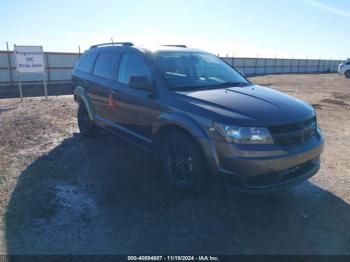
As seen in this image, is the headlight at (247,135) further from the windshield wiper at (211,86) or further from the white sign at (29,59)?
the white sign at (29,59)

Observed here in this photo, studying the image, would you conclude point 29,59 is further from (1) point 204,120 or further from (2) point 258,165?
(2) point 258,165

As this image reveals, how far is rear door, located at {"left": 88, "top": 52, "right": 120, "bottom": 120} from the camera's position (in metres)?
5.17

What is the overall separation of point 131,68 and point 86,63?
1.90 meters

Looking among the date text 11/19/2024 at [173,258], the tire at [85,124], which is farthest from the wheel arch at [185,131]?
the tire at [85,124]

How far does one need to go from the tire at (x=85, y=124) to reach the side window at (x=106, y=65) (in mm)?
1047

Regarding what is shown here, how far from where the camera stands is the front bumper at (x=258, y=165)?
321 centimetres

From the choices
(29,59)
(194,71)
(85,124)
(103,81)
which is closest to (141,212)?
(194,71)

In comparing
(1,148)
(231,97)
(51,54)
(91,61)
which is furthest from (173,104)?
(51,54)

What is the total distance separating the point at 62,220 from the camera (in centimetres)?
346

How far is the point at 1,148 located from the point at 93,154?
5.87ft

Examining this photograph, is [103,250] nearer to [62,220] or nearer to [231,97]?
[62,220]

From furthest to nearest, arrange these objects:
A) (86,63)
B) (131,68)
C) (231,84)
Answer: (86,63), (131,68), (231,84)

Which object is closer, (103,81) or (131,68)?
(131,68)

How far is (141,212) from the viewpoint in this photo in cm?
361
